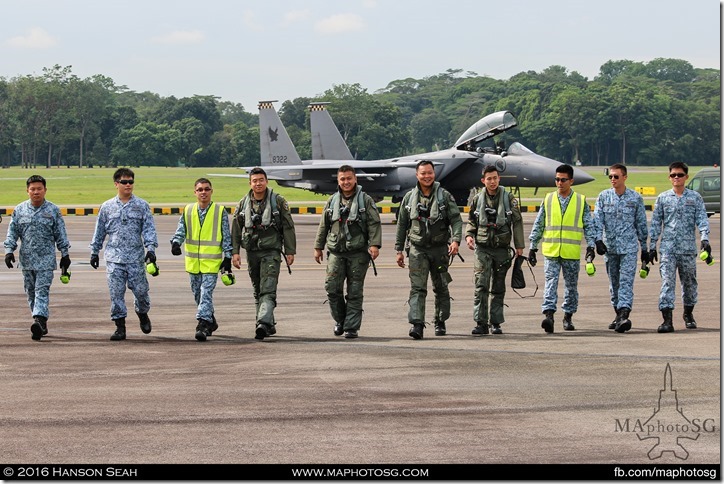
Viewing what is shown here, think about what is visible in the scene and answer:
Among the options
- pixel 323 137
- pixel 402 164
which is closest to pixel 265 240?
pixel 402 164

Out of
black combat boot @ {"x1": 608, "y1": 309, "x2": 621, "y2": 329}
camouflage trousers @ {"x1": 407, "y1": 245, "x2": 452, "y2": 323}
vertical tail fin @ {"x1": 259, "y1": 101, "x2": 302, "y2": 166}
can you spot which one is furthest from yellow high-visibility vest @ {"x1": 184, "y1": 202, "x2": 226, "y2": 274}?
vertical tail fin @ {"x1": 259, "y1": 101, "x2": 302, "y2": 166}

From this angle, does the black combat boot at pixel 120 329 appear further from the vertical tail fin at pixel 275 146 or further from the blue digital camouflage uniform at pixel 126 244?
the vertical tail fin at pixel 275 146

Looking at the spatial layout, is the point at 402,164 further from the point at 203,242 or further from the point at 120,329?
the point at 120,329

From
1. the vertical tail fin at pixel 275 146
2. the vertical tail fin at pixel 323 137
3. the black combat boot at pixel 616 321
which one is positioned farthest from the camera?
the vertical tail fin at pixel 275 146

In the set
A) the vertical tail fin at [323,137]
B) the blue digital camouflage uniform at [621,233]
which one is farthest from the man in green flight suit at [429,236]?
the vertical tail fin at [323,137]

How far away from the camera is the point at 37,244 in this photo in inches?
516

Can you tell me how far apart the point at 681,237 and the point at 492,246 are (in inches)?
86.9

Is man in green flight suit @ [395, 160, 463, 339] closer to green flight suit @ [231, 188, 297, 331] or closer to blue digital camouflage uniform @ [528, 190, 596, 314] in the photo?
blue digital camouflage uniform @ [528, 190, 596, 314]

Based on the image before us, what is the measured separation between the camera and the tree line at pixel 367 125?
402 ft

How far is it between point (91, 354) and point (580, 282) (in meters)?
9.42

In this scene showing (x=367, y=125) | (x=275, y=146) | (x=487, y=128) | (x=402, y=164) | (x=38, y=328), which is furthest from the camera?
(x=367, y=125)

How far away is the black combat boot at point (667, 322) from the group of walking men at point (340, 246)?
0.04 feet

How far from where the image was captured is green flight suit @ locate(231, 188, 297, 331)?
13.0m

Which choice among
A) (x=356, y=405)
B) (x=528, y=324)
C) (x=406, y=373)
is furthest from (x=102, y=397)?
(x=528, y=324)
